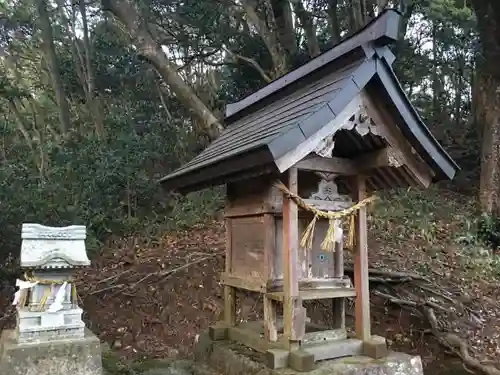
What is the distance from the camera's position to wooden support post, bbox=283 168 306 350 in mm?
3971

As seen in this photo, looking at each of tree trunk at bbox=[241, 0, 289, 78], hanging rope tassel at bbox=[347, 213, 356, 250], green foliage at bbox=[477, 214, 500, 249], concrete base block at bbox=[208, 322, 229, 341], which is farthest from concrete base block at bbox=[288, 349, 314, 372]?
tree trunk at bbox=[241, 0, 289, 78]

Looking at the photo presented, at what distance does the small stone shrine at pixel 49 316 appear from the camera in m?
4.39

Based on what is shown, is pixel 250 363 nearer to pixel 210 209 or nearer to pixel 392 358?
pixel 392 358

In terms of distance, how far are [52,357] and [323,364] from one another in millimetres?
2549

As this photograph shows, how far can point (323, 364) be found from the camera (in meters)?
4.09

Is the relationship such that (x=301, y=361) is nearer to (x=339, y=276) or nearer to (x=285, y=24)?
(x=339, y=276)

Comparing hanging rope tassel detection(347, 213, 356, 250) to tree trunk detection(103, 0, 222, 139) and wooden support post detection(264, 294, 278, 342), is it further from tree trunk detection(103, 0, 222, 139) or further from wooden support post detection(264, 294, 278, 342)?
tree trunk detection(103, 0, 222, 139)

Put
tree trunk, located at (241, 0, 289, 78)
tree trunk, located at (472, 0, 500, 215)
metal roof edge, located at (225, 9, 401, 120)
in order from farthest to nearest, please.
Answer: tree trunk, located at (241, 0, 289, 78) < tree trunk, located at (472, 0, 500, 215) < metal roof edge, located at (225, 9, 401, 120)

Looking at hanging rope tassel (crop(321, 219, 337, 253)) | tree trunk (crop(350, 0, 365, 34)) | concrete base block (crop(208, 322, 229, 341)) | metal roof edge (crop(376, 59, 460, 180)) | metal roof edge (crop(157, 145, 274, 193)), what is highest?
tree trunk (crop(350, 0, 365, 34))

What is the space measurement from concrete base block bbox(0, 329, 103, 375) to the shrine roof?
1.93 metres

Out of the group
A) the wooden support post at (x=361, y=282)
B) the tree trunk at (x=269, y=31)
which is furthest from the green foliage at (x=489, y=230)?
the wooden support post at (x=361, y=282)

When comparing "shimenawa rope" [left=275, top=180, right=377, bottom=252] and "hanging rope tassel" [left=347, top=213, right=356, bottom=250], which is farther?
"hanging rope tassel" [left=347, top=213, right=356, bottom=250]

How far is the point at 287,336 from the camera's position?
13.2 ft

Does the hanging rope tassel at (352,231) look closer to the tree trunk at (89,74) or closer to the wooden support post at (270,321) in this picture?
the wooden support post at (270,321)
